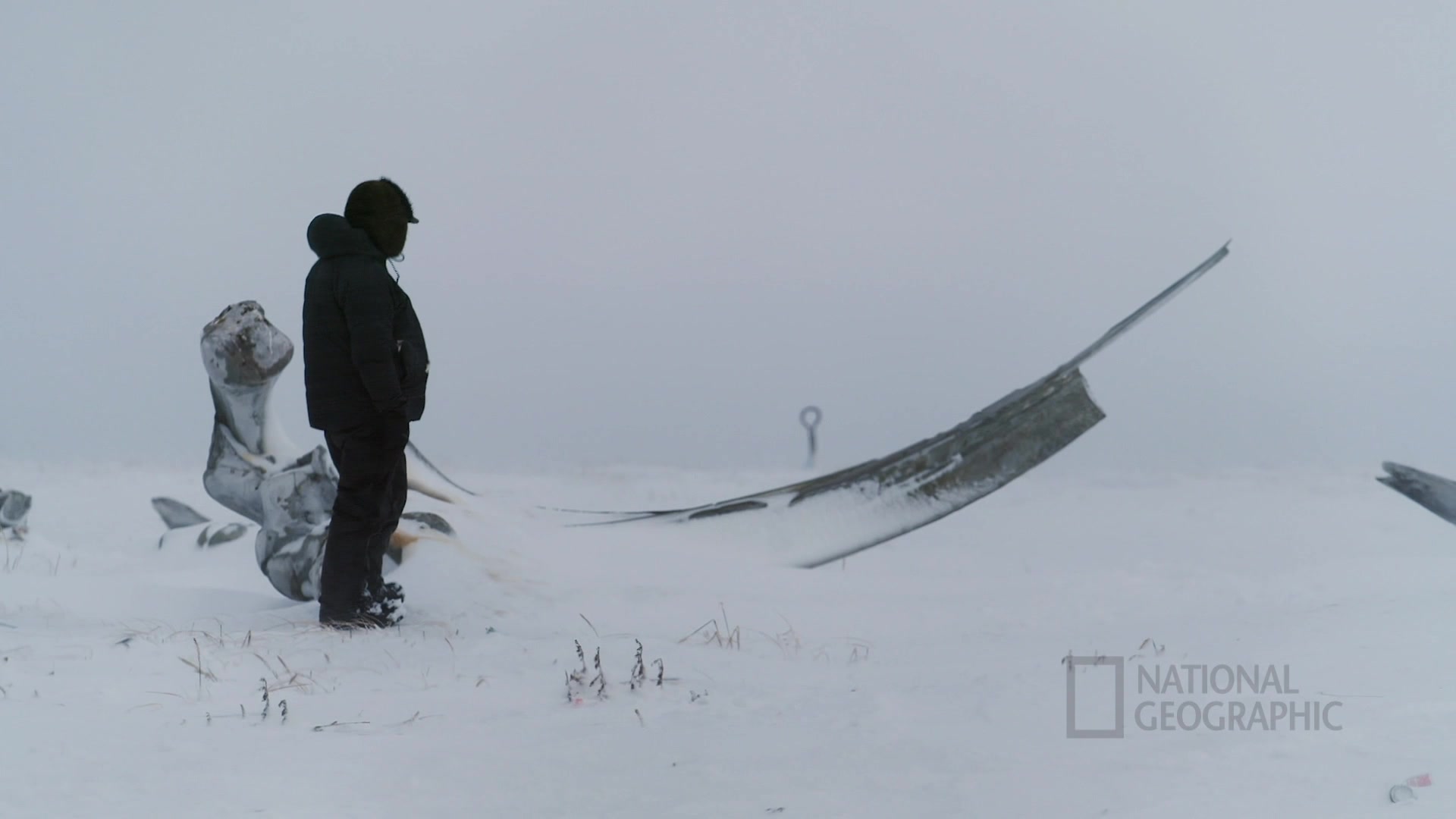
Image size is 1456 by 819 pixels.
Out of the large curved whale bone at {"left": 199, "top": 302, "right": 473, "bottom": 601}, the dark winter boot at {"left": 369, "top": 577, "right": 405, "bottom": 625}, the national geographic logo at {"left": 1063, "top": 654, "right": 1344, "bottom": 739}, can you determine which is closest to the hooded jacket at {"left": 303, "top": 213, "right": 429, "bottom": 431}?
the dark winter boot at {"left": 369, "top": 577, "right": 405, "bottom": 625}

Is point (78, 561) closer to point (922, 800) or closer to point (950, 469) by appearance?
point (950, 469)

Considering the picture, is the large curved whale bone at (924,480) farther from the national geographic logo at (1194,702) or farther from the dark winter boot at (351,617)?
the dark winter boot at (351,617)

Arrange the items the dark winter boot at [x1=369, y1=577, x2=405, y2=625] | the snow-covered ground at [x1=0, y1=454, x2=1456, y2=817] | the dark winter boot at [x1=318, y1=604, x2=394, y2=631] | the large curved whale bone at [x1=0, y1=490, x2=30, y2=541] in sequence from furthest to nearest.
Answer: the large curved whale bone at [x1=0, y1=490, x2=30, y2=541]
the dark winter boot at [x1=369, y1=577, x2=405, y2=625]
the dark winter boot at [x1=318, y1=604, x2=394, y2=631]
the snow-covered ground at [x1=0, y1=454, x2=1456, y2=817]

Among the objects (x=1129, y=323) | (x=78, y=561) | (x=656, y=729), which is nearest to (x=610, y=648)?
(x=656, y=729)

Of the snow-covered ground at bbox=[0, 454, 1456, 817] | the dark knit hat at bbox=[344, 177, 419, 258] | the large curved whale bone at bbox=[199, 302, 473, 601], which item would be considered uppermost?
the dark knit hat at bbox=[344, 177, 419, 258]

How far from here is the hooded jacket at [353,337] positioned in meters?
4.15

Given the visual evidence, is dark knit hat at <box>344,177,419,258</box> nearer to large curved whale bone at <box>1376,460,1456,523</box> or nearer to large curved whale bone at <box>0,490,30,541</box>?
large curved whale bone at <box>0,490,30,541</box>

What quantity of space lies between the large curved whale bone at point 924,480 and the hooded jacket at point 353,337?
6.69 feet

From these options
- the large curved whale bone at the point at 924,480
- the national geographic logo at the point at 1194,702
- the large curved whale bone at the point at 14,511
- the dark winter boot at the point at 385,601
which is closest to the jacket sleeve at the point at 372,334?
the dark winter boot at the point at 385,601

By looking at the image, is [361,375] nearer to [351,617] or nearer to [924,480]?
[351,617]

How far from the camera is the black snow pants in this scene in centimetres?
432

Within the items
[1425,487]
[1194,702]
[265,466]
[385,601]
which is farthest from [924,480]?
[265,466]

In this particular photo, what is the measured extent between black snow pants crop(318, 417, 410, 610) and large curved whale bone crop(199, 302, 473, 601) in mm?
512

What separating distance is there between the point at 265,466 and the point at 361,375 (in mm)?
1450
